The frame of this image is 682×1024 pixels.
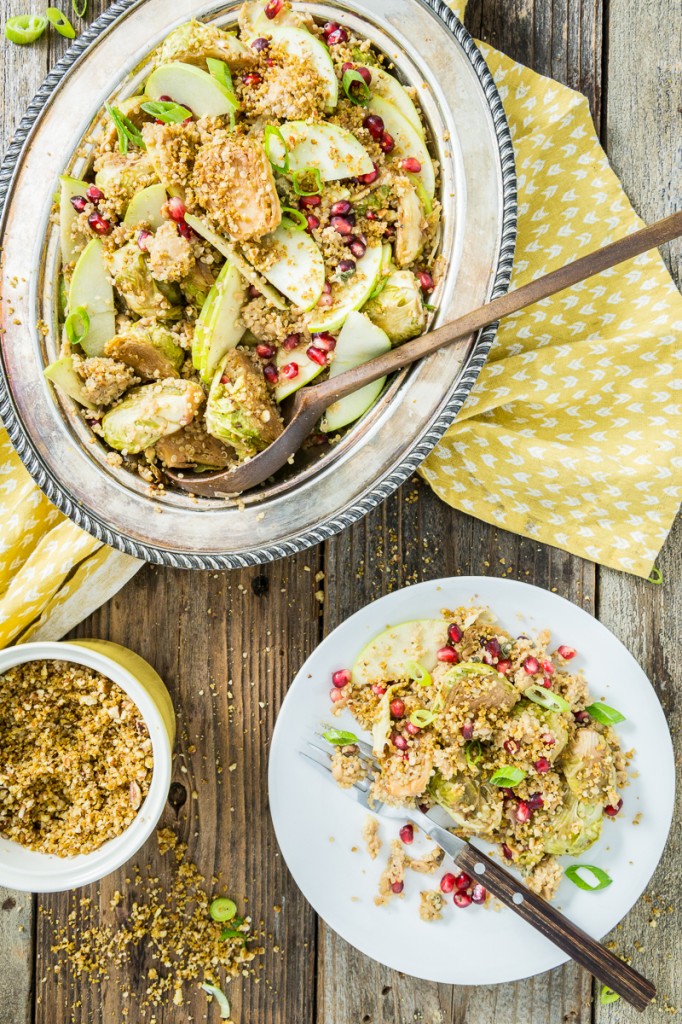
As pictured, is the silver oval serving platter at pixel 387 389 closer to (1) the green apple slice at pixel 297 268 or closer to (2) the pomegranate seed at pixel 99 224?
(2) the pomegranate seed at pixel 99 224

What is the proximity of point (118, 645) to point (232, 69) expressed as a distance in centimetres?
172

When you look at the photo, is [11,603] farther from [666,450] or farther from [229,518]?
[666,450]

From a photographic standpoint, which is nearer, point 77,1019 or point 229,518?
point 229,518

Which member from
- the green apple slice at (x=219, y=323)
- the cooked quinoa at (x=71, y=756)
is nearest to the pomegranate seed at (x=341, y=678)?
the cooked quinoa at (x=71, y=756)

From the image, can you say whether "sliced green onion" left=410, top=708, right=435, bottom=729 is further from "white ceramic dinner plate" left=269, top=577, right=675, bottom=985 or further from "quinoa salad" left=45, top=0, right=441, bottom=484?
"quinoa salad" left=45, top=0, right=441, bottom=484

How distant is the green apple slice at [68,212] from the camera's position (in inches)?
81.5

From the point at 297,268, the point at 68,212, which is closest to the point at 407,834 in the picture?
the point at 297,268

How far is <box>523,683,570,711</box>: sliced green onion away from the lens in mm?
2355

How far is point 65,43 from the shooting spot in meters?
2.64

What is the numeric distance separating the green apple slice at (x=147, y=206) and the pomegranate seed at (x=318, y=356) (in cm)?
51

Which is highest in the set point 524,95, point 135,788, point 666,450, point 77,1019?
point 524,95

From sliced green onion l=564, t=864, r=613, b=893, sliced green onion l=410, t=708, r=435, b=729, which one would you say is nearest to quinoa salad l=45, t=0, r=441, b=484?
sliced green onion l=410, t=708, r=435, b=729

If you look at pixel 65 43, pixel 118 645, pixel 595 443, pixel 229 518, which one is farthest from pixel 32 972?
pixel 65 43

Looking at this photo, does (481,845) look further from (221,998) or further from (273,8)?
(273,8)
